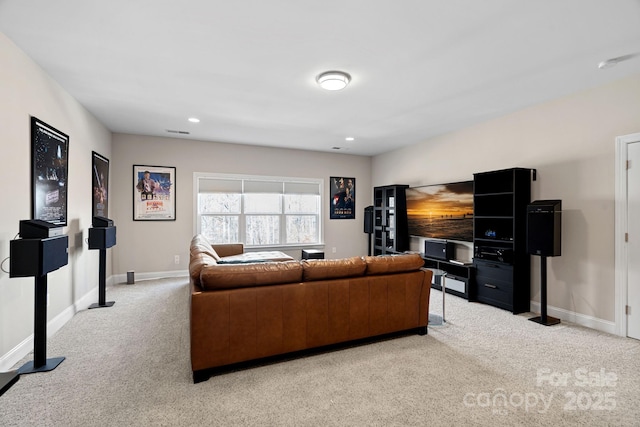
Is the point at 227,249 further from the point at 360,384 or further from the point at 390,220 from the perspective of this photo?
the point at 360,384

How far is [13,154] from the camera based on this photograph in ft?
8.02

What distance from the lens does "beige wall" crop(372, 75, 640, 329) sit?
312 cm

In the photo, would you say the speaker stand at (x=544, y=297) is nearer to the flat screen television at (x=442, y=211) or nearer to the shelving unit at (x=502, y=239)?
the shelving unit at (x=502, y=239)

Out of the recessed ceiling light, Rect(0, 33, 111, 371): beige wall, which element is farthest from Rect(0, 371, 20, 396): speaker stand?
the recessed ceiling light

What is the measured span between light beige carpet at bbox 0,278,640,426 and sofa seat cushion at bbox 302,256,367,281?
2.25 feet

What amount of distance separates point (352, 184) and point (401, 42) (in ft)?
15.4

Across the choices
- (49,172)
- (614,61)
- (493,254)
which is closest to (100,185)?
(49,172)

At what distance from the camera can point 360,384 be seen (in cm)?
216

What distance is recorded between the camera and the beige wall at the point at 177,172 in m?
5.28

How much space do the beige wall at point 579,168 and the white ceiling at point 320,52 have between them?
234 mm

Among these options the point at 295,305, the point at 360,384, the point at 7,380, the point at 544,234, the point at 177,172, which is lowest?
the point at 360,384

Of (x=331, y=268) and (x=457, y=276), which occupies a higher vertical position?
(x=331, y=268)

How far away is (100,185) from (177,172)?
4.26 ft

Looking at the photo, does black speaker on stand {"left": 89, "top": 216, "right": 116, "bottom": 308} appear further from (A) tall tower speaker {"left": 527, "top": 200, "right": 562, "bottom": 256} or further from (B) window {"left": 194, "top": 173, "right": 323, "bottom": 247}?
(A) tall tower speaker {"left": 527, "top": 200, "right": 562, "bottom": 256}
